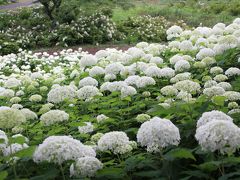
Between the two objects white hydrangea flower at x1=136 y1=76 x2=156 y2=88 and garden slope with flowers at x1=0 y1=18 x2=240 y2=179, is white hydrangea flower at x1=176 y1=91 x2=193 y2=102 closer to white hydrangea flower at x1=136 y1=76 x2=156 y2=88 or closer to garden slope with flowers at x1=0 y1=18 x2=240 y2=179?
garden slope with flowers at x1=0 y1=18 x2=240 y2=179

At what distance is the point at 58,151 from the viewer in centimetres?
258

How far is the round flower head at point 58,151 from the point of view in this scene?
2584 millimetres

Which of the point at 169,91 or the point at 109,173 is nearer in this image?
the point at 109,173

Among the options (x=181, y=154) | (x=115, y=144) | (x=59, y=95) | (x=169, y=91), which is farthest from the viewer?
(x=59, y=95)

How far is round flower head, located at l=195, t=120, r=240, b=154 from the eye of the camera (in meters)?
2.54

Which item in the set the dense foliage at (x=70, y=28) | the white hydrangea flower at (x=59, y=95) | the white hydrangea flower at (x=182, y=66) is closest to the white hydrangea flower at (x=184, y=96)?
the white hydrangea flower at (x=59, y=95)

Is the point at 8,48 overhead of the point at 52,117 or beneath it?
beneath

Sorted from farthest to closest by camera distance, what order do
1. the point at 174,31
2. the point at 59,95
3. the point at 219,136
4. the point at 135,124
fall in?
the point at 174,31 → the point at 59,95 → the point at 135,124 → the point at 219,136

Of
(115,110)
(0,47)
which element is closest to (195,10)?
(0,47)

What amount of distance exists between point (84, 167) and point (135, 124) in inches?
77.2

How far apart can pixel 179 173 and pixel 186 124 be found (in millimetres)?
722

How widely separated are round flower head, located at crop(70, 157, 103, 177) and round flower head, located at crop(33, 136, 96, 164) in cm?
4

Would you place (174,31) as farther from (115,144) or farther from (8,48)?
(8,48)

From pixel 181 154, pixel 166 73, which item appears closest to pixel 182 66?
pixel 166 73
